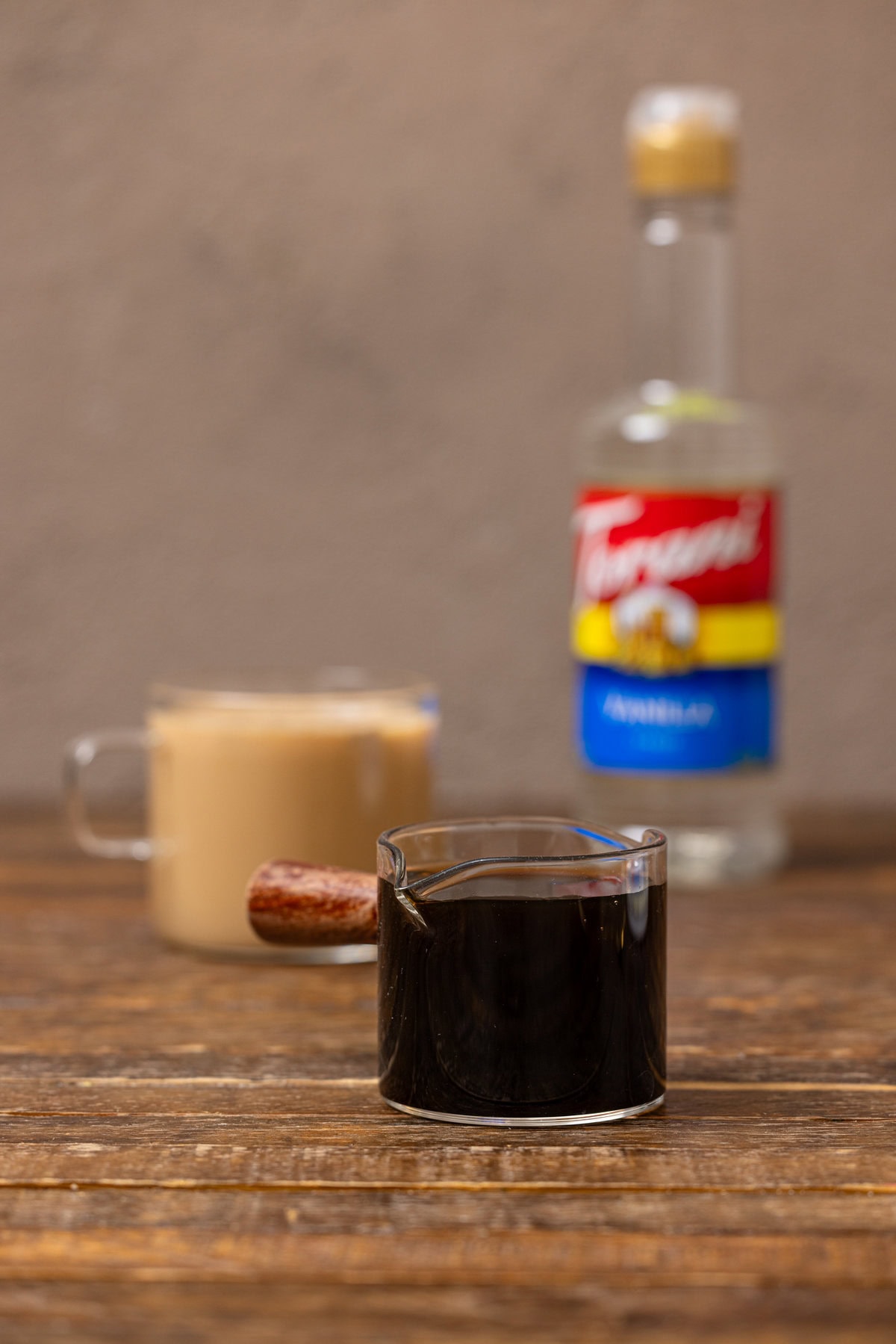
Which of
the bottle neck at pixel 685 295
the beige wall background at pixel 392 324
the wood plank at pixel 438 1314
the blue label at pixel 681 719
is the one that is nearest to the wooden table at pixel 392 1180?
the wood plank at pixel 438 1314

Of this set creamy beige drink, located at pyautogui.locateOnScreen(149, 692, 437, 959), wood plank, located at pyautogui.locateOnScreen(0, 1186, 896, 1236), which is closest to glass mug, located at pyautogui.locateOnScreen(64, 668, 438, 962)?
creamy beige drink, located at pyautogui.locateOnScreen(149, 692, 437, 959)

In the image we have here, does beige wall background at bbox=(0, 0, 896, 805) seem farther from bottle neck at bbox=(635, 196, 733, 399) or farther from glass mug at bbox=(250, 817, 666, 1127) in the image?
glass mug at bbox=(250, 817, 666, 1127)

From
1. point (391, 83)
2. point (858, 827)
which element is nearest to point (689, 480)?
point (858, 827)

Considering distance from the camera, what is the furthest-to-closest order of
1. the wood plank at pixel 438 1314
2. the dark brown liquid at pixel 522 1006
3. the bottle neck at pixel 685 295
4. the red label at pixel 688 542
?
the bottle neck at pixel 685 295
the red label at pixel 688 542
the dark brown liquid at pixel 522 1006
the wood plank at pixel 438 1314

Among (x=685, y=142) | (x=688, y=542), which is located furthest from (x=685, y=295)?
(x=688, y=542)

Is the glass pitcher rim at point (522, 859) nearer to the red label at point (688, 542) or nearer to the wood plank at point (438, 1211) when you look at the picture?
the wood plank at point (438, 1211)
